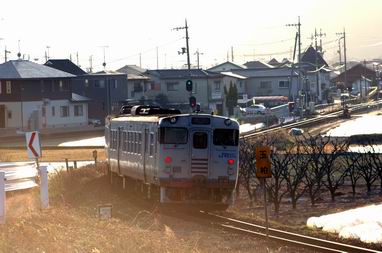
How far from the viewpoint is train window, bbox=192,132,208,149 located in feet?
66.8

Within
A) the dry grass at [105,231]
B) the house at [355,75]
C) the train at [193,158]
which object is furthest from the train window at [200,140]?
the house at [355,75]

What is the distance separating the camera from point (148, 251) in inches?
449

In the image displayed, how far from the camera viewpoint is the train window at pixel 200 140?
20.4m

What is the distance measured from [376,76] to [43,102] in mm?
116054

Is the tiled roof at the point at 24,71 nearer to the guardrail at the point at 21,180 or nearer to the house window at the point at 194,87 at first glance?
the house window at the point at 194,87

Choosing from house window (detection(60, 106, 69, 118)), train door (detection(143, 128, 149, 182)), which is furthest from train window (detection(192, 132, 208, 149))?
house window (detection(60, 106, 69, 118))

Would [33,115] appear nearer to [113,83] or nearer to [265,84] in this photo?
[113,83]

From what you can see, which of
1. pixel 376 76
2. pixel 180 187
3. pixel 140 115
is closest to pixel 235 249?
pixel 180 187

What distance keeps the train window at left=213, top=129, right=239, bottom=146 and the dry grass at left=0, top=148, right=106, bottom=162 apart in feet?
65.2

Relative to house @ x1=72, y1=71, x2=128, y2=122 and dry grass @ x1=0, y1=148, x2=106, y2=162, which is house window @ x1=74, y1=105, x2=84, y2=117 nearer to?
house @ x1=72, y1=71, x2=128, y2=122

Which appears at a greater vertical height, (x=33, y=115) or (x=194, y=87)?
(x=194, y=87)

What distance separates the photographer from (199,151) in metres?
20.3

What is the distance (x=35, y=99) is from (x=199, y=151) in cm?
4565

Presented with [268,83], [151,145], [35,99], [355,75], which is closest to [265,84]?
[268,83]
